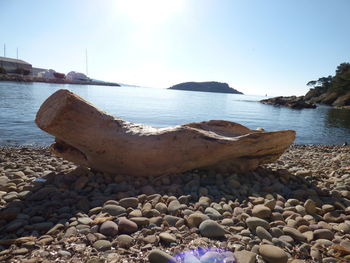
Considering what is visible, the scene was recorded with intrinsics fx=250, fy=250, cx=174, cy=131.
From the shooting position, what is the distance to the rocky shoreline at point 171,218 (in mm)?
2477

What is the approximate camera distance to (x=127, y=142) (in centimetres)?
467

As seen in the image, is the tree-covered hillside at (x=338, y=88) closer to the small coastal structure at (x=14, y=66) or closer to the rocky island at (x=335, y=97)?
the rocky island at (x=335, y=97)

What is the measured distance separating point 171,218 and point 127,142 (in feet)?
6.45

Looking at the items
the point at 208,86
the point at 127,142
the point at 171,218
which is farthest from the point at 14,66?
→ the point at 208,86

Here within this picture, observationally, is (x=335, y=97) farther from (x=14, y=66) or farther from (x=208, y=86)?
(x=208, y=86)

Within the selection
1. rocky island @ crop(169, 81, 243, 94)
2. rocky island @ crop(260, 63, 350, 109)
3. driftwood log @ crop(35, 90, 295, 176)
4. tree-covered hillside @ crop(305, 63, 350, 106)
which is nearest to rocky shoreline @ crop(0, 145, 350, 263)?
driftwood log @ crop(35, 90, 295, 176)

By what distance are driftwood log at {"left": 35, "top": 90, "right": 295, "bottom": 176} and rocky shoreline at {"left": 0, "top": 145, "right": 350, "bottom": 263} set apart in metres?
0.25

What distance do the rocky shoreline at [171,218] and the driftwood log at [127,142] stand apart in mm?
249

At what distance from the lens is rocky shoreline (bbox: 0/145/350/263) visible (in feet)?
8.13

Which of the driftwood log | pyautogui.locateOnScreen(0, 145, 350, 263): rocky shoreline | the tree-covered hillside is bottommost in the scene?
pyautogui.locateOnScreen(0, 145, 350, 263): rocky shoreline

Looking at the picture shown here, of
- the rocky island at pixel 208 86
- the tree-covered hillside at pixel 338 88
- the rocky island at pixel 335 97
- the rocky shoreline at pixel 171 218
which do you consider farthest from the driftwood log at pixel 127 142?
the rocky island at pixel 208 86

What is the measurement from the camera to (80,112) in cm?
467

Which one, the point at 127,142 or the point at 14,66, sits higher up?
the point at 14,66

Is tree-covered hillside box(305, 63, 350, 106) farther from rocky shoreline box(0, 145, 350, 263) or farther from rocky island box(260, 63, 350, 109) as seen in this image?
rocky shoreline box(0, 145, 350, 263)
